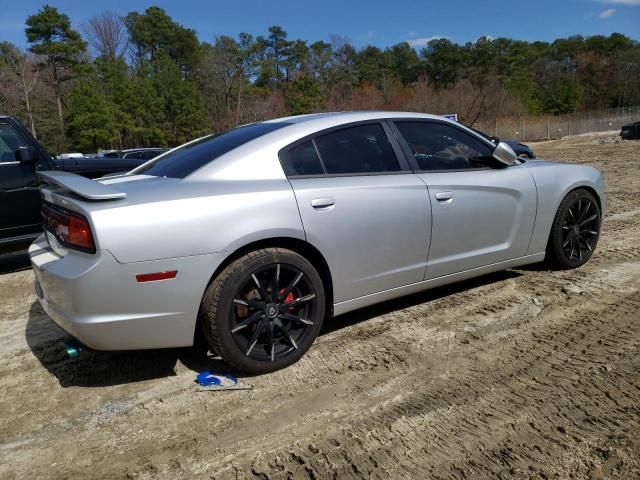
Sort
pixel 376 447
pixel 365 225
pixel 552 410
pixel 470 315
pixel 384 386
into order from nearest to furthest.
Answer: pixel 376 447 < pixel 552 410 < pixel 384 386 < pixel 365 225 < pixel 470 315

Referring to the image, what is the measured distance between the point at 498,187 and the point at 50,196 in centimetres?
306

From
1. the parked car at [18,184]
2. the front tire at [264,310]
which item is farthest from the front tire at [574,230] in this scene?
the parked car at [18,184]

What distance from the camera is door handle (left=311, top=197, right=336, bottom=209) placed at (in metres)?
3.08

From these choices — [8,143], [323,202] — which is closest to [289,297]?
[323,202]

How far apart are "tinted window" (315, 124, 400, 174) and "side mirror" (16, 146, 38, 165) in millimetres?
4083

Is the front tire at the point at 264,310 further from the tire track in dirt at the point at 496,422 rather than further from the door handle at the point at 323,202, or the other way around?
the tire track in dirt at the point at 496,422

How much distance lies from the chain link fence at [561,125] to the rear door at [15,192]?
172 feet

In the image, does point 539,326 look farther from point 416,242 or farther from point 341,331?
point 341,331

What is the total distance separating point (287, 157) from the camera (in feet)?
10.4

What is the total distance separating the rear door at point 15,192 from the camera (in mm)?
5730

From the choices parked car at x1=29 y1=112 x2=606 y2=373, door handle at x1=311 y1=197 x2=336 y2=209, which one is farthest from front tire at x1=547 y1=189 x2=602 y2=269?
door handle at x1=311 y1=197 x2=336 y2=209

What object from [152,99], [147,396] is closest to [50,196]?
[147,396]

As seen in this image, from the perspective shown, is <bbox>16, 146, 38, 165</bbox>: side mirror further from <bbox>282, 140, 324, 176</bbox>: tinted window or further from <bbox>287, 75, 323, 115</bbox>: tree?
<bbox>287, 75, 323, 115</bbox>: tree

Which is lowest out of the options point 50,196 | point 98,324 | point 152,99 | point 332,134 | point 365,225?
point 98,324
